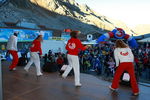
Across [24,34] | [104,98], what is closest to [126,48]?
[104,98]

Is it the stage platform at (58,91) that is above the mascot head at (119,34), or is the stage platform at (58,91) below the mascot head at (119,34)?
below

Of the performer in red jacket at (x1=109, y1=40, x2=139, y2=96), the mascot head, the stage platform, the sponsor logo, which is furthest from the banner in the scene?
Result: the performer in red jacket at (x1=109, y1=40, x2=139, y2=96)

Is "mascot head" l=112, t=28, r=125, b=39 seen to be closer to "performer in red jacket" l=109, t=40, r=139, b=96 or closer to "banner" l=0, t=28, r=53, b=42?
"performer in red jacket" l=109, t=40, r=139, b=96

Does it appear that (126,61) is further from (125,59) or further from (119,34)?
(119,34)

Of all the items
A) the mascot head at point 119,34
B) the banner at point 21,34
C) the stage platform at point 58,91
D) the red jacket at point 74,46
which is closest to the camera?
the stage platform at point 58,91

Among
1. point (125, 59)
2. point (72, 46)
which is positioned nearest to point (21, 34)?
point (72, 46)

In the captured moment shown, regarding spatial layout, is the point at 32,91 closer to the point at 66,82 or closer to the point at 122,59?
the point at 66,82

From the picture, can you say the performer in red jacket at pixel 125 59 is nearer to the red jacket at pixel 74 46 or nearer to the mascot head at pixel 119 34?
the red jacket at pixel 74 46

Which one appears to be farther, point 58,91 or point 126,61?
point 58,91

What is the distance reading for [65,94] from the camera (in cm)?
475

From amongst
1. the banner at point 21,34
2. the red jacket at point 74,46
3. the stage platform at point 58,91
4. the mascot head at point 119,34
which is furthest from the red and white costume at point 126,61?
the banner at point 21,34

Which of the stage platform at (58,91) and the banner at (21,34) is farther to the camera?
the banner at (21,34)

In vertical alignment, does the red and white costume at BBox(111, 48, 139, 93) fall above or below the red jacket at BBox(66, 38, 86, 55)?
below

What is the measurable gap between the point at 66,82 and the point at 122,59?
6.90ft
